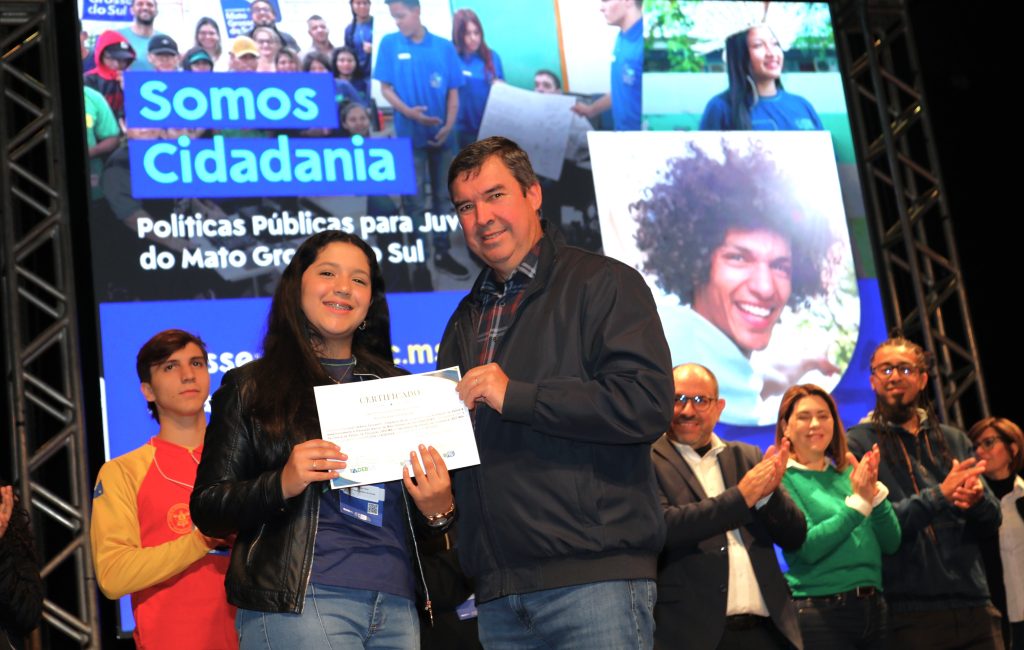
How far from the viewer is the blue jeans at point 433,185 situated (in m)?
5.65

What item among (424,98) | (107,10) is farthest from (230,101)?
(424,98)

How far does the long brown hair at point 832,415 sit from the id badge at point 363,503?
8.79 feet

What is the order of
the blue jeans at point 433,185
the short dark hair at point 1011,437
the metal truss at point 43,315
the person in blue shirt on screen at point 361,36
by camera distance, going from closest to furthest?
the metal truss at point 43,315, the short dark hair at point 1011,437, the blue jeans at point 433,185, the person in blue shirt on screen at point 361,36

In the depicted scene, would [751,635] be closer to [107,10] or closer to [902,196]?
[902,196]

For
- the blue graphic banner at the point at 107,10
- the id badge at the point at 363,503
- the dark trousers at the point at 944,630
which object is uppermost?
the blue graphic banner at the point at 107,10

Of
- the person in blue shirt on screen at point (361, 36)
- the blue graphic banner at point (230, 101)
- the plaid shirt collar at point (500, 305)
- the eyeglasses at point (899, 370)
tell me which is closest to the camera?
the plaid shirt collar at point (500, 305)

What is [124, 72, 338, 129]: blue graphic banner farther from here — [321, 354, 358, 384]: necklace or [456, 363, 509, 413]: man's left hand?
[456, 363, 509, 413]: man's left hand

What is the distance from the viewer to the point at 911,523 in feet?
15.3

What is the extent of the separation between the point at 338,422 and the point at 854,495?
2749mm

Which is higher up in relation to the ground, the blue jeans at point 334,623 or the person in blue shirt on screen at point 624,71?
the person in blue shirt on screen at point 624,71

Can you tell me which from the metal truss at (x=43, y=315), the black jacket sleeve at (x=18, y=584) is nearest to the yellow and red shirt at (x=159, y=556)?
the black jacket sleeve at (x=18, y=584)

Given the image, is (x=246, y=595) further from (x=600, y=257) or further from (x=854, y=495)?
(x=854, y=495)

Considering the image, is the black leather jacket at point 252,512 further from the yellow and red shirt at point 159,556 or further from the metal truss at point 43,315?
the metal truss at point 43,315

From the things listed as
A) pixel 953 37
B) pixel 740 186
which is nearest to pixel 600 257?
pixel 740 186
